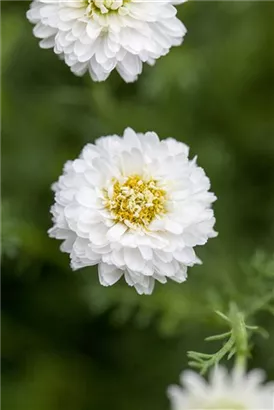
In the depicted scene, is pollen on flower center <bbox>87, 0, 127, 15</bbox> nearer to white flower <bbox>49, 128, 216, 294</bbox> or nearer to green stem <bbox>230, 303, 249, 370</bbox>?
white flower <bbox>49, 128, 216, 294</bbox>

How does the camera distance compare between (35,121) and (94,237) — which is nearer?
(94,237)

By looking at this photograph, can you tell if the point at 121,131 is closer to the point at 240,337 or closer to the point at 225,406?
the point at 240,337

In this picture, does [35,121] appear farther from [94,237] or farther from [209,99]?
[94,237]

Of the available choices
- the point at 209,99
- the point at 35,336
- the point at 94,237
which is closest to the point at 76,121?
the point at 209,99

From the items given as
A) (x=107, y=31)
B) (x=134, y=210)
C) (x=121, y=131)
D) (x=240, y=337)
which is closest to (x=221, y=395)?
(x=240, y=337)

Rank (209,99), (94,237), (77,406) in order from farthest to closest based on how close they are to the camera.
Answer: (209,99)
(77,406)
(94,237)

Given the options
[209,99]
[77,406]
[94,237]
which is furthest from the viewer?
[209,99]

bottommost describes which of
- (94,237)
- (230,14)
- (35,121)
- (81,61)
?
(94,237)
